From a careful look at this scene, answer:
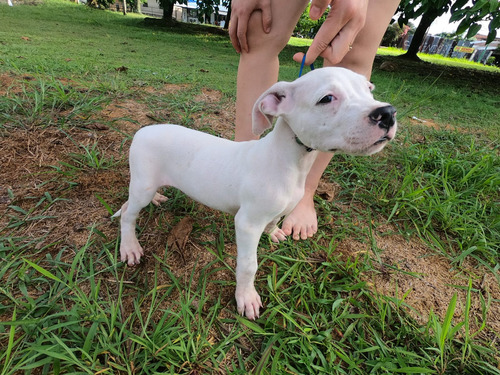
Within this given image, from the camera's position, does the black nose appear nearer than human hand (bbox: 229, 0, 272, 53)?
Yes

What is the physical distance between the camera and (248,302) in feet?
5.43

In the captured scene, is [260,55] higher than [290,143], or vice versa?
[260,55]

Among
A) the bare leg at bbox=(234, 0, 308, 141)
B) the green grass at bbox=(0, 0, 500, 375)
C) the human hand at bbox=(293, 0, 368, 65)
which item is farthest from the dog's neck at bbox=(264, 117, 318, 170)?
the bare leg at bbox=(234, 0, 308, 141)

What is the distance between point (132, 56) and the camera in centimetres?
679

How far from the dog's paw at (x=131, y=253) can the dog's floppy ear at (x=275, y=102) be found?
3.95ft

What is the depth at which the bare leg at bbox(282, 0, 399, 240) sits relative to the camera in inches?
84.0

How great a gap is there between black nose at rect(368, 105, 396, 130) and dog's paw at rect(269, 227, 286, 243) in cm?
119

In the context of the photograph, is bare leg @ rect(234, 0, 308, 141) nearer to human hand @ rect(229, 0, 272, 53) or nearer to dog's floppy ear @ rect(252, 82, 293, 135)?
human hand @ rect(229, 0, 272, 53)

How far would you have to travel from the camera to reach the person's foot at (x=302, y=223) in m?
2.23

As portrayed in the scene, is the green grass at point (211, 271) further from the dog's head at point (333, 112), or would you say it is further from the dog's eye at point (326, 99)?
the dog's eye at point (326, 99)

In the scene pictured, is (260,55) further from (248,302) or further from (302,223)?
(248,302)

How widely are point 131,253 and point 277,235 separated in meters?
1.09

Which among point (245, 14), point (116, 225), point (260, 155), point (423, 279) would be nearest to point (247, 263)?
point (260, 155)

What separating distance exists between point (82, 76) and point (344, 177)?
416 cm
